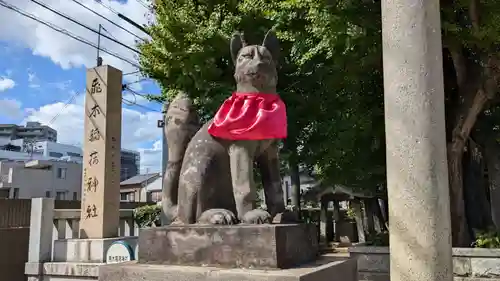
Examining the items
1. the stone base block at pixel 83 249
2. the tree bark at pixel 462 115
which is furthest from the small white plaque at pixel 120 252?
the tree bark at pixel 462 115

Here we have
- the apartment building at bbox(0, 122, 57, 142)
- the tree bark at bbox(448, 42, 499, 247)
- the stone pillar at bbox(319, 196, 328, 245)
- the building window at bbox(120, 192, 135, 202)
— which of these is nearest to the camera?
the tree bark at bbox(448, 42, 499, 247)

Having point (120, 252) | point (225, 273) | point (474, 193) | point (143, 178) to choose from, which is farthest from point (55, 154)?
point (225, 273)

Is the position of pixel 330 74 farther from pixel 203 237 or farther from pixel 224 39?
pixel 203 237

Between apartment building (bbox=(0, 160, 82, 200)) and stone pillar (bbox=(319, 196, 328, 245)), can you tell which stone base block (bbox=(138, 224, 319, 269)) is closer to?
stone pillar (bbox=(319, 196, 328, 245))

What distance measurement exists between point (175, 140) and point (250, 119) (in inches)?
28.8

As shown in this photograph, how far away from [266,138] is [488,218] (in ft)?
21.7

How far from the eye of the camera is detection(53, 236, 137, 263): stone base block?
705cm

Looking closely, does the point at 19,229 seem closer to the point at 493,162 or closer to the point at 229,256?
the point at 229,256

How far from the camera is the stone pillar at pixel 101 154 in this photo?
732 centimetres

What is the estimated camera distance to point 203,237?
283 cm

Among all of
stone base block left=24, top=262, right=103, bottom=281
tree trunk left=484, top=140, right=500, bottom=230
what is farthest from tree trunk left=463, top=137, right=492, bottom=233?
stone base block left=24, top=262, right=103, bottom=281

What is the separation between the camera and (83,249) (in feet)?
23.8

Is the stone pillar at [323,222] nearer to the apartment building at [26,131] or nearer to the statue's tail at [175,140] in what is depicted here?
the statue's tail at [175,140]

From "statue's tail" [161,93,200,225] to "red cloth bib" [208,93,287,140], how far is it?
1.17ft
